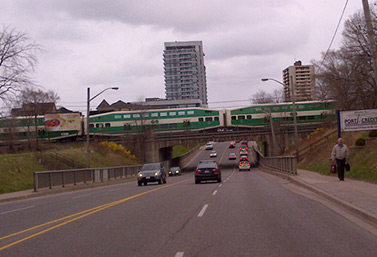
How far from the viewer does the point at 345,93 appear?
42875mm

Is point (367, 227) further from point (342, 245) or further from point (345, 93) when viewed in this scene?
point (345, 93)

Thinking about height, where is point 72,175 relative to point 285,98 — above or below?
below

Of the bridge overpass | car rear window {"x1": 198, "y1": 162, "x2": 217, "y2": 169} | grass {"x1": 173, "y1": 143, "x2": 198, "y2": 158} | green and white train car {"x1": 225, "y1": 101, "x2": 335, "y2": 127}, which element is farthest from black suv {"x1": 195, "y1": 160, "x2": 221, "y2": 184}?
grass {"x1": 173, "y1": 143, "x2": 198, "y2": 158}

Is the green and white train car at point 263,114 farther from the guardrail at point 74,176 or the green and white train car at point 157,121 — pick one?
the guardrail at point 74,176

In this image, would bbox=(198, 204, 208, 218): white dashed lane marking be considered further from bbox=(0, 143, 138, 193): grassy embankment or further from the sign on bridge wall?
bbox=(0, 143, 138, 193): grassy embankment

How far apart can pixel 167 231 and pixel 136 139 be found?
64247 mm

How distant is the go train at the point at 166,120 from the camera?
69.1 meters

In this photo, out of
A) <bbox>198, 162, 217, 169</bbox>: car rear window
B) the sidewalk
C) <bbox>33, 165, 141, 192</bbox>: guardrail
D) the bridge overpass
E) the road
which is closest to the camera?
the road

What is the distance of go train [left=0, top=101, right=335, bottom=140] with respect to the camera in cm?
6912

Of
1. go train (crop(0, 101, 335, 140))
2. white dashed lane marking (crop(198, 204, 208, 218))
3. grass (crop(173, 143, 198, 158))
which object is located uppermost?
go train (crop(0, 101, 335, 140))

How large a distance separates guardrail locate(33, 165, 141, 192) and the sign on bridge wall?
58.7 ft

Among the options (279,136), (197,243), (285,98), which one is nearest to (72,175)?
(197,243)

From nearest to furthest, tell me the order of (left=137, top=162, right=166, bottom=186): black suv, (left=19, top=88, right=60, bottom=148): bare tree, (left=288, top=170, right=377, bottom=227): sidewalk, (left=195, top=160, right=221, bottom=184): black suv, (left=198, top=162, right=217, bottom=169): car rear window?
(left=288, top=170, right=377, bottom=227): sidewalk → (left=195, top=160, right=221, bottom=184): black suv → (left=198, top=162, right=217, bottom=169): car rear window → (left=137, top=162, right=166, bottom=186): black suv → (left=19, top=88, right=60, bottom=148): bare tree

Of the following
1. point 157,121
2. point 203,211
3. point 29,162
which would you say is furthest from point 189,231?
point 157,121
